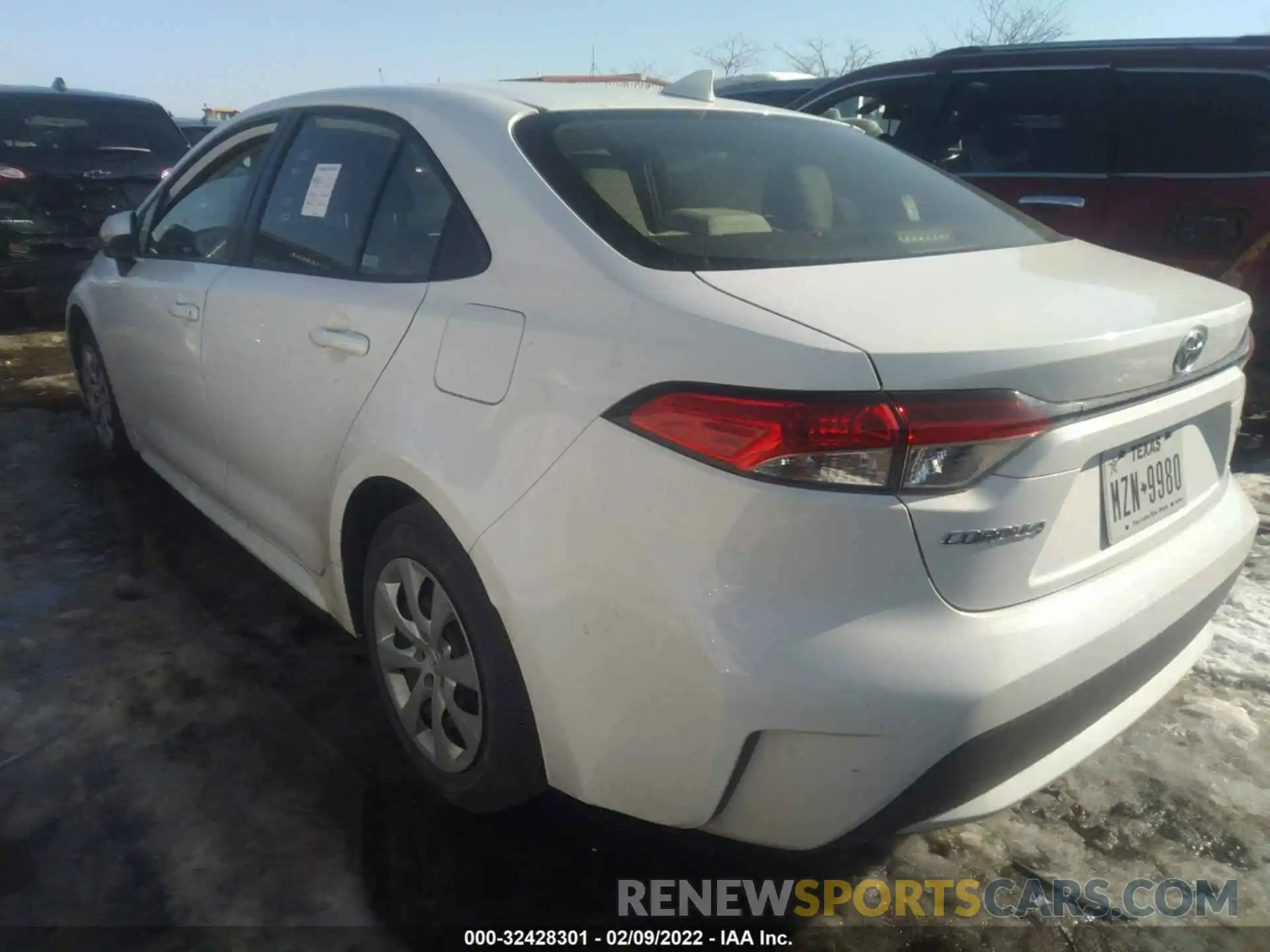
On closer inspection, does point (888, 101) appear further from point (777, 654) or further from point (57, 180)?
point (57, 180)

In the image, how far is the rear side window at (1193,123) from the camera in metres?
4.42

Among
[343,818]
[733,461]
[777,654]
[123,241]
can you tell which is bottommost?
[343,818]

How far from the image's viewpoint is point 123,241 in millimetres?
3666

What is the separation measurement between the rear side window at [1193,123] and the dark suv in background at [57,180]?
6455 millimetres

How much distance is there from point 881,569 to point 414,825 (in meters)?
1.29

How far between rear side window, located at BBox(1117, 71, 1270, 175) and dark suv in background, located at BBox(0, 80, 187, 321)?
6.46 m

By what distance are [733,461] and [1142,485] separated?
83 cm

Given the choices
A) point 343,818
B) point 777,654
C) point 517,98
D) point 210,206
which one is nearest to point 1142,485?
point 777,654

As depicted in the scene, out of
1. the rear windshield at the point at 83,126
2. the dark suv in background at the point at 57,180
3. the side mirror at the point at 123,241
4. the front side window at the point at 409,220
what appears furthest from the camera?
the rear windshield at the point at 83,126

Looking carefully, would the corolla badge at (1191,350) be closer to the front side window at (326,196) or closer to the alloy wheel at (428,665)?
the alloy wheel at (428,665)

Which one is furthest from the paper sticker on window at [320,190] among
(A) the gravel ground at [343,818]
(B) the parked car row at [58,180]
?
(B) the parked car row at [58,180]

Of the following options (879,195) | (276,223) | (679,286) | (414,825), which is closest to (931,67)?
(879,195)

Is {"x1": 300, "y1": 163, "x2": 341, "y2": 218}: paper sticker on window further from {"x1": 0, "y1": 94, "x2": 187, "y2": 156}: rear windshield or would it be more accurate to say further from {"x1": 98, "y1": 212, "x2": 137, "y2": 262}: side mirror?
{"x1": 0, "y1": 94, "x2": 187, "y2": 156}: rear windshield

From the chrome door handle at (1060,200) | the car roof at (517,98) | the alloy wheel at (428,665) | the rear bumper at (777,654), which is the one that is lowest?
the alloy wheel at (428,665)
